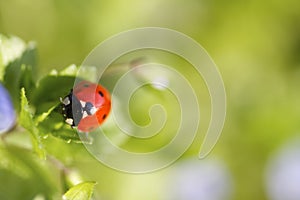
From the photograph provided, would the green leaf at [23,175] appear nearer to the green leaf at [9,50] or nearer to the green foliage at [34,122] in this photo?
the green foliage at [34,122]

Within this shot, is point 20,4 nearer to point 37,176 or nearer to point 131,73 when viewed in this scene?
point 131,73

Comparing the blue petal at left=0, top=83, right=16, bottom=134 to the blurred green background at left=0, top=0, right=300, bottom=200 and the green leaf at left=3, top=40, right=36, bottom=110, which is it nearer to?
the green leaf at left=3, top=40, right=36, bottom=110

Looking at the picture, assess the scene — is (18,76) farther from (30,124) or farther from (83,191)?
(83,191)

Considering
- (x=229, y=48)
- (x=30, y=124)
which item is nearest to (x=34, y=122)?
(x=30, y=124)

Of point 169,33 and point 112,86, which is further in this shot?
point 169,33

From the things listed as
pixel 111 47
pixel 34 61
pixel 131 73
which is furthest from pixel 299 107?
pixel 34 61

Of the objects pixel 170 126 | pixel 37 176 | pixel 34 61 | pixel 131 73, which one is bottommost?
pixel 37 176
